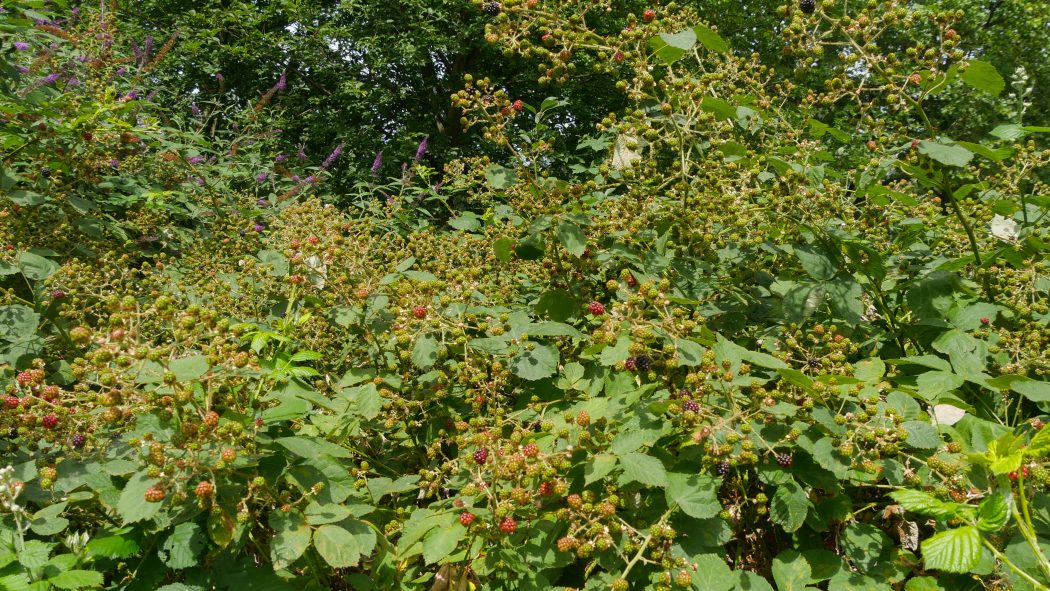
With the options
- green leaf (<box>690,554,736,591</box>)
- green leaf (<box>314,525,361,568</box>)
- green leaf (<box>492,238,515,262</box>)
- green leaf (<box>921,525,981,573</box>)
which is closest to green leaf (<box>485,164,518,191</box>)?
green leaf (<box>492,238,515,262</box>)

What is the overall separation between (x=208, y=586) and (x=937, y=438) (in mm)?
1915

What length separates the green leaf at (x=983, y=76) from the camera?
1955mm

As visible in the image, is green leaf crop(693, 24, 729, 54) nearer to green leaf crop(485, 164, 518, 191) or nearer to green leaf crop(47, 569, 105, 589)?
green leaf crop(485, 164, 518, 191)

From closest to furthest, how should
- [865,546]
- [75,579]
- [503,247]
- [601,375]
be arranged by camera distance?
1. [75,579]
2. [865,546]
3. [601,375]
4. [503,247]

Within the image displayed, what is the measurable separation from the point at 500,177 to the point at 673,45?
32.1 inches

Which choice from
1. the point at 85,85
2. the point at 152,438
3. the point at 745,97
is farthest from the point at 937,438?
the point at 85,85

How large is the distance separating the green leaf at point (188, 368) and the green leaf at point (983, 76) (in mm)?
2326

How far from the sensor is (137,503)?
1.44 meters

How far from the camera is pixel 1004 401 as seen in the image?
6.65ft

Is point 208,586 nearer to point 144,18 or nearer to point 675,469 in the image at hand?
point 675,469

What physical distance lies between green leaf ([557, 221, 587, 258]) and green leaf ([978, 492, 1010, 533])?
4.05 ft

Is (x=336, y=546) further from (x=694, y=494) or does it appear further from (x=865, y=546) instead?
(x=865, y=546)

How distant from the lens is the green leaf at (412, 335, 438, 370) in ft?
6.39

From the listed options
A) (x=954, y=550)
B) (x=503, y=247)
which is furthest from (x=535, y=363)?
(x=954, y=550)
